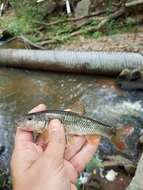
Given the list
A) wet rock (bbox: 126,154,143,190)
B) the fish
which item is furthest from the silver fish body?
wet rock (bbox: 126,154,143,190)

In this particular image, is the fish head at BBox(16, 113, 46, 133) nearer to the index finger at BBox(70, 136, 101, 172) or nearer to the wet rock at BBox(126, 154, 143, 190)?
the index finger at BBox(70, 136, 101, 172)

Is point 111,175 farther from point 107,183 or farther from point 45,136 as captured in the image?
point 45,136

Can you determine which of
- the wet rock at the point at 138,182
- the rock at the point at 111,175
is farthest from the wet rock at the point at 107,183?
the wet rock at the point at 138,182

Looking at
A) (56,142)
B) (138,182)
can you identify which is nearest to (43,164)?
(56,142)

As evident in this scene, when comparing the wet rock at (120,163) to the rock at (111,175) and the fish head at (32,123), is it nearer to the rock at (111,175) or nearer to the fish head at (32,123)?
the rock at (111,175)

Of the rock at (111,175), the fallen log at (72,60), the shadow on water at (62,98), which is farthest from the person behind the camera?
the fallen log at (72,60)
